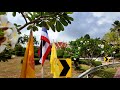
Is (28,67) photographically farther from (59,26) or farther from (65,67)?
(65,67)

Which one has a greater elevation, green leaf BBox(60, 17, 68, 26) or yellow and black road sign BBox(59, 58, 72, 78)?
green leaf BBox(60, 17, 68, 26)

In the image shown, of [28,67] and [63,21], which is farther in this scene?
[28,67]

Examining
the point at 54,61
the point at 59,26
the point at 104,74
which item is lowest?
the point at 104,74

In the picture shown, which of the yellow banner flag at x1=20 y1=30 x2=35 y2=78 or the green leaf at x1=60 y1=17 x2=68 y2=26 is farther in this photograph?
the yellow banner flag at x1=20 y1=30 x2=35 y2=78

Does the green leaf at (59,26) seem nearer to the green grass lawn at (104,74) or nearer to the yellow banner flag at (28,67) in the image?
the yellow banner flag at (28,67)

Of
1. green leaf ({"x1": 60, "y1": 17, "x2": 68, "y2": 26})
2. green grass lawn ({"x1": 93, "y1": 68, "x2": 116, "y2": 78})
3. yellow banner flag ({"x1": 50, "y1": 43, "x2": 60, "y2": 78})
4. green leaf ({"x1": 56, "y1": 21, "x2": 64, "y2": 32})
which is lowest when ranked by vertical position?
green grass lawn ({"x1": 93, "y1": 68, "x2": 116, "y2": 78})

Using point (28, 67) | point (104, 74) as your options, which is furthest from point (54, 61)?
point (28, 67)

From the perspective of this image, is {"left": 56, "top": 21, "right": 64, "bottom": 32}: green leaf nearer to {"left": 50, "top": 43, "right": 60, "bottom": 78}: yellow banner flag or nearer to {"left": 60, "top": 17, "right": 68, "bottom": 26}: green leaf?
{"left": 60, "top": 17, "right": 68, "bottom": 26}: green leaf

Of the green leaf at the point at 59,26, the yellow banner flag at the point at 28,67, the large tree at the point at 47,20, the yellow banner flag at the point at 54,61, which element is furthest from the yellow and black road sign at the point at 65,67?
the green leaf at the point at 59,26

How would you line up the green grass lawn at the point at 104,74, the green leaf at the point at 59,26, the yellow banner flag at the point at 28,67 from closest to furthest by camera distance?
the green leaf at the point at 59,26
the yellow banner flag at the point at 28,67
the green grass lawn at the point at 104,74

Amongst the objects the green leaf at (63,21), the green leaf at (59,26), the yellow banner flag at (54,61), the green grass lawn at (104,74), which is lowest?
the green grass lawn at (104,74)

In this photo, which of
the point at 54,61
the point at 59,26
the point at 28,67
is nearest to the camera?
the point at 59,26

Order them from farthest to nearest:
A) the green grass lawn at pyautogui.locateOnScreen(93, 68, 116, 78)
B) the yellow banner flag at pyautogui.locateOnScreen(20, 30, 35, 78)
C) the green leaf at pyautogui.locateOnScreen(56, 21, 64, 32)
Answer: the green grass lawn at pyautogui.locateOnScreen(93, 68, 116, 78), the yellow banner flag at pyautogui.locateOnScreen(20, 30, 35, 78), the green leaf at pyautogui.locateOnScreen(56, 21, 64, 32)

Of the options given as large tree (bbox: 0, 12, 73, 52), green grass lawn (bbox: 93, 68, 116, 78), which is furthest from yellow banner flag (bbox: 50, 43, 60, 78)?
large tree (bbox: 0, 12, 73, 52)
